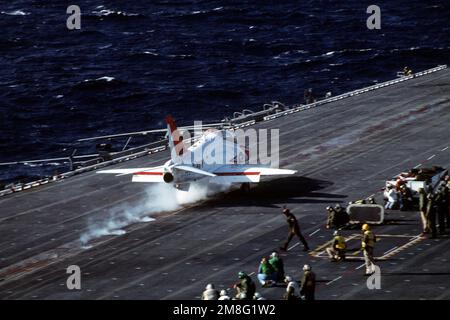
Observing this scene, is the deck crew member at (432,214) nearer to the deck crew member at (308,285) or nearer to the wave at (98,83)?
the deck crew member at (308,285)

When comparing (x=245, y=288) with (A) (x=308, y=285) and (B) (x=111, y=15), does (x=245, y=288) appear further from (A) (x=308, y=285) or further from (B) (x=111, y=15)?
(B) (x=111, y=15)

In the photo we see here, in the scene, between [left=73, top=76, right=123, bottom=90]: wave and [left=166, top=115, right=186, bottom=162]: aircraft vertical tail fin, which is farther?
[left=73, top=76, right=123, bottom=90]: wave

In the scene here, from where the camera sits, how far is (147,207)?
63844mm

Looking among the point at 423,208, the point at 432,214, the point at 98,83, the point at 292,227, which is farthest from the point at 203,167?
the point at 98,83

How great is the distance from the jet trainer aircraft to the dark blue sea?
1643 inches

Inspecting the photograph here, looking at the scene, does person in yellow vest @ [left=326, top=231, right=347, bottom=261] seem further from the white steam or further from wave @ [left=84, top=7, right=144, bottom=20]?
wave @ [left=84, top=7, right=144, bottom=20]

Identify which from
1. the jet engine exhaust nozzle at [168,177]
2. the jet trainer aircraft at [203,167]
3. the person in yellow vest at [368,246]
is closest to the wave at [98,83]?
the jet trainer aircraft at [203,167]

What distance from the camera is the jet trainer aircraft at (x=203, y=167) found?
2386 inches

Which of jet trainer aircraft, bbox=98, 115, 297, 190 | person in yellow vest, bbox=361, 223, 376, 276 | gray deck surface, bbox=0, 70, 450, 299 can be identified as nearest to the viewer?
person in yellow vest, bbox=361, 223, 376, 276

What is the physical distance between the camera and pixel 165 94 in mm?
134625

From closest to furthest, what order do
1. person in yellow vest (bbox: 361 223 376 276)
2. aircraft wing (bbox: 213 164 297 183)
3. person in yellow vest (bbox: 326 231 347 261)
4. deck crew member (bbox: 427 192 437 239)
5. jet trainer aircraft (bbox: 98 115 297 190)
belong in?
person in yellow vest (bbox: 361 223 376 276), person in yellow vest (bbox: 326 231 347 261), deck crew member (bbox: 427 192 437 239), jet trainer aircraft (bbox: 98 115 297 190), aircraft wing (bbox: 213 164 297 183)

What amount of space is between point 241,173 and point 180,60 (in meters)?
92.7

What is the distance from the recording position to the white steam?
59.2m

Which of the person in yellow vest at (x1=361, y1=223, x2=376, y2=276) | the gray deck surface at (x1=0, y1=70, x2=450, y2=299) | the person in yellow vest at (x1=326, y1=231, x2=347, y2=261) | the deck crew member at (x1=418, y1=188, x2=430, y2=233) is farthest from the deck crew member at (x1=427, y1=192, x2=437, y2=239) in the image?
the person in yellow vest at (x1=361, y1=223, x2=376, y2=276)
